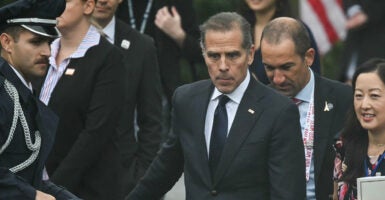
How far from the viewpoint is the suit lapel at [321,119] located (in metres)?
9.27

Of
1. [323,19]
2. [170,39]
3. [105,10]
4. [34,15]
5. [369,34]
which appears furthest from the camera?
Result: [170,39]

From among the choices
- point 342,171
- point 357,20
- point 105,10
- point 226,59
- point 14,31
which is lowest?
point 342,171

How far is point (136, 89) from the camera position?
10852 mm

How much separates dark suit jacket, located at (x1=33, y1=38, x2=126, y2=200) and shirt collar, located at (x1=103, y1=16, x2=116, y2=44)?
846 millimetres

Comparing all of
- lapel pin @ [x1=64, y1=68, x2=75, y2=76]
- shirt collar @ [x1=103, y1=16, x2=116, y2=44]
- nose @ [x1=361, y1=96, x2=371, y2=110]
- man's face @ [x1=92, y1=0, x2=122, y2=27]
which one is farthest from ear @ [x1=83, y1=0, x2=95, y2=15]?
nose @ [x1=361, y1=96, x2=371, y2=110]

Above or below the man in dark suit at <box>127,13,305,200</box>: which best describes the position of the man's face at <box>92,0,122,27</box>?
above

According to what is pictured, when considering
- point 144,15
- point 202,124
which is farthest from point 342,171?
point 144,15

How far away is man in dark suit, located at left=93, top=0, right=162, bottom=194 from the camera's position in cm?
1075

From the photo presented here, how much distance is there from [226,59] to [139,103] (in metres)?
2.39

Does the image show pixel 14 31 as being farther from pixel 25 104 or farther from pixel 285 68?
pixel 285 68

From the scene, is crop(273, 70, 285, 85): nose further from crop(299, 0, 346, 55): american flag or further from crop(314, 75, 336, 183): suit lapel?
crop(299, 0, 346, 55): american flag

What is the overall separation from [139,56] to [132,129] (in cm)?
52

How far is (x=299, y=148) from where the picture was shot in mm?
8531

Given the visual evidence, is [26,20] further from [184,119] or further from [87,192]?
[87,192]
